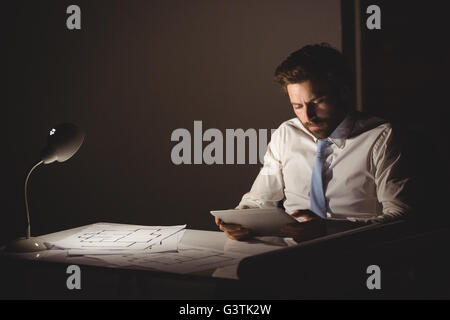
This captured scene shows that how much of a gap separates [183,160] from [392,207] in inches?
59.5

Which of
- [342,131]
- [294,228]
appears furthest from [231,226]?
→ [342,131]

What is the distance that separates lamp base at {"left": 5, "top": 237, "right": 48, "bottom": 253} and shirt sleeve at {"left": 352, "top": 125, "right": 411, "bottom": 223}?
1255mm

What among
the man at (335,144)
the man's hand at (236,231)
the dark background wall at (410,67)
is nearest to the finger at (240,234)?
the man's hand at (236,231)

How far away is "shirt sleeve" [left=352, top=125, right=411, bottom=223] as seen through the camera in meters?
1.90

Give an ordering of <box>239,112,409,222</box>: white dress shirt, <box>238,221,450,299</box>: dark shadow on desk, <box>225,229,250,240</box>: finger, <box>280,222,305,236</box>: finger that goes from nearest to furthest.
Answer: <box>238,221,450,299</box>: dark shadow on desk, <box>280,222,305,236</box>: finger, <box>225,229,250,240</box>: finger, <box>239,112,409,222</box>: white dress shirt

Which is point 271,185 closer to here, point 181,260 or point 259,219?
point 259,219

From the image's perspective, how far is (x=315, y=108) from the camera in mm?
2195

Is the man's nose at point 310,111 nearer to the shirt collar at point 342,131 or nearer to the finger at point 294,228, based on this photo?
the shirt collar at point 342,131

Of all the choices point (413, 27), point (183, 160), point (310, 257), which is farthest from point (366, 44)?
point (310, 257)

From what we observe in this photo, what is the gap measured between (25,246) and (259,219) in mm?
868

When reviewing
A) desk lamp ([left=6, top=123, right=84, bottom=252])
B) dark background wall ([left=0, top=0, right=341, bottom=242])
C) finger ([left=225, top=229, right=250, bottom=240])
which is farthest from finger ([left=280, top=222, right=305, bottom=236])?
dark background wall ([left=0, top=0, right=341, bottom=242])

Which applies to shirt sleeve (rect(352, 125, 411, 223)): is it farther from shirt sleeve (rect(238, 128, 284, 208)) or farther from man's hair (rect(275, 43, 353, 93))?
shirt sleeve (rect(238, 128, 284, 208))

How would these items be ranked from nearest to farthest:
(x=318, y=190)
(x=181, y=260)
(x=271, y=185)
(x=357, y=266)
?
(x=357, y=266), (x=181, y=260), (x=318, y=190), (x=271, y=185)

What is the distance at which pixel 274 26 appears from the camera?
9.44 feet
